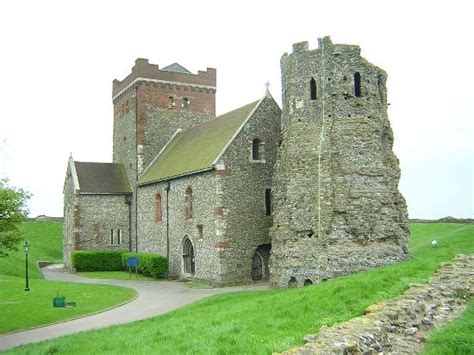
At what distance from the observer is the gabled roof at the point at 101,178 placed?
42041 millimetres

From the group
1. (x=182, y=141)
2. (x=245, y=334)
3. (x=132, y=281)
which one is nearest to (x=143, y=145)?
(x=182, y=141)

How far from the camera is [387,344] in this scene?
30.5ft

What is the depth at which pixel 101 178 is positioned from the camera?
43406 mm

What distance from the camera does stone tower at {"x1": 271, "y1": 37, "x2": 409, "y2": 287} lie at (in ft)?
78.4

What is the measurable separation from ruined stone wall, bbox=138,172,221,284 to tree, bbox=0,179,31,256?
12.7 meters

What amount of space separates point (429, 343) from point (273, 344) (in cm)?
290

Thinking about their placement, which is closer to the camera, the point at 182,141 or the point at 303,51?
the point at 303,51

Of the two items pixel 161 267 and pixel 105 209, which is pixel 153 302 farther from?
pixel 105 209

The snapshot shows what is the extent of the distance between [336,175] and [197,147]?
12924mm

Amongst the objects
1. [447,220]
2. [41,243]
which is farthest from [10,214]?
[41,243]

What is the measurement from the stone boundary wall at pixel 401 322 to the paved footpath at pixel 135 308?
10725 mm

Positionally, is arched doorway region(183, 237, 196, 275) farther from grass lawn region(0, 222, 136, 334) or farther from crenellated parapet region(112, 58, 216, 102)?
crenellated parapet region(112, 58, 216, 102)

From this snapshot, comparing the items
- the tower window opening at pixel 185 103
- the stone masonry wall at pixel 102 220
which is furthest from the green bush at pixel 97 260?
the tower window opening at pixel 185 103

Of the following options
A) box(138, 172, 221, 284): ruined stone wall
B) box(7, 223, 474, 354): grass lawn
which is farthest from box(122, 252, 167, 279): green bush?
box(7, 223, 474, 354): grass lawn
